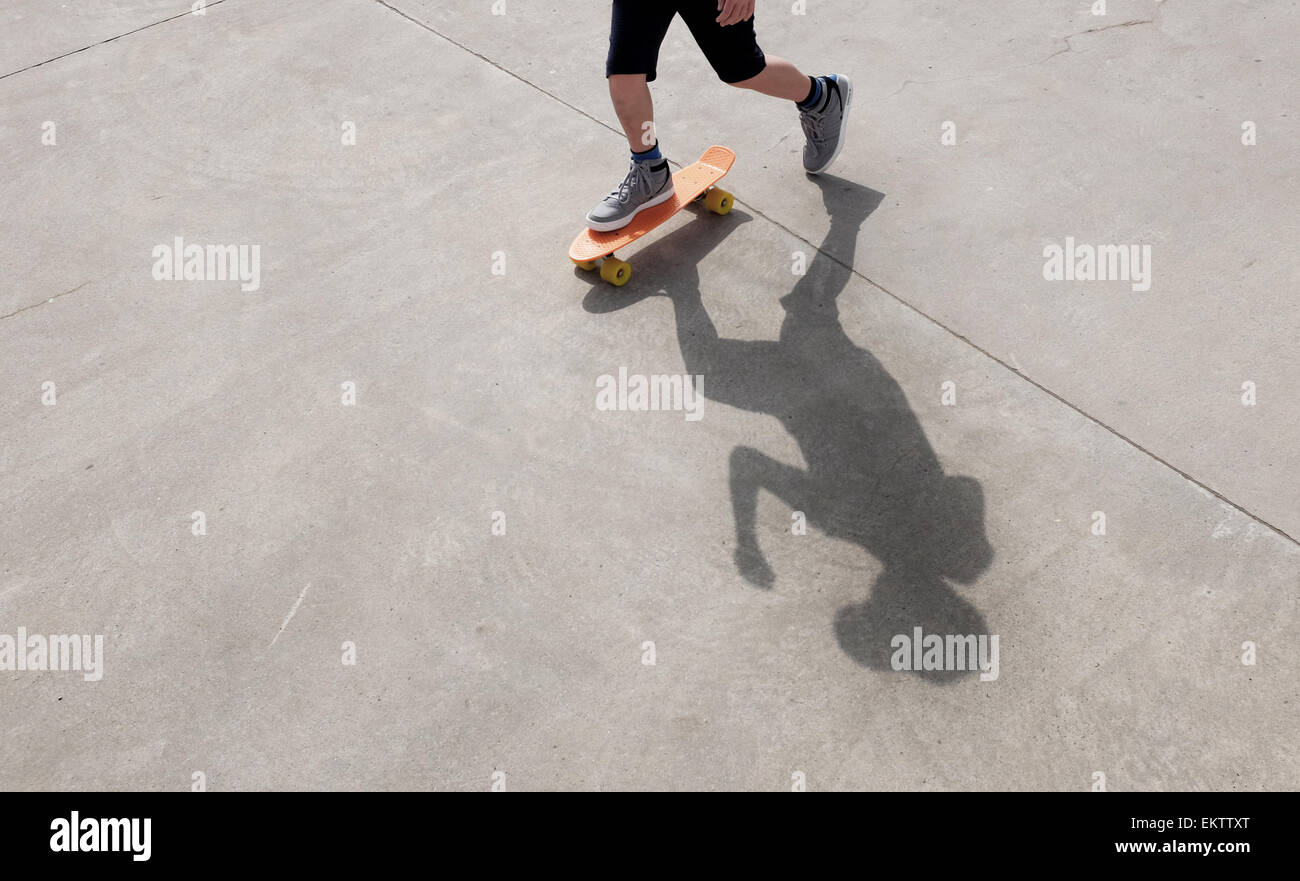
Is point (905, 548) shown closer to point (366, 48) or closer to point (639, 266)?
point (639, 266)

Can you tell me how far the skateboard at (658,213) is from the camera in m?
4.21

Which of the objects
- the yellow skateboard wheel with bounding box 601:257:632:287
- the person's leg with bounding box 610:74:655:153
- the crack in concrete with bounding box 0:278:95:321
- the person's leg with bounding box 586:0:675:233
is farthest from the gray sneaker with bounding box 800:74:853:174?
the crack in concrete with bounding box 0:278:95:321

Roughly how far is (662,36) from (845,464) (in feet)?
5.69

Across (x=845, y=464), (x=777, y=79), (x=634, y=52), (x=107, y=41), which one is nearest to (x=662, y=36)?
(x=634, y=52)

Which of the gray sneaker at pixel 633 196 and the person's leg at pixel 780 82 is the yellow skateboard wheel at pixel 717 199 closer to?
the gray sneaker at pixel 633 196

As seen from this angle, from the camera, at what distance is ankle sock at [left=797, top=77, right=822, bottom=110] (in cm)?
440

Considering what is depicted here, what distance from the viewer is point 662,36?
388 cm

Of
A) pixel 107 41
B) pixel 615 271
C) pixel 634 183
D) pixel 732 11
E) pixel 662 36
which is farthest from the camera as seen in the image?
pixel 107 41

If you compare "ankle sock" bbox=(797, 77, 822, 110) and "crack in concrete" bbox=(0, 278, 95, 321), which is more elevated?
"ankle sock" bbox=(797, 77, 822, 110)

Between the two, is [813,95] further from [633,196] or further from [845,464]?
[845,464]

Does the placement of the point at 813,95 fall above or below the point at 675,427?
above

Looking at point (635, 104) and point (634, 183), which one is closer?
point (635, 104)

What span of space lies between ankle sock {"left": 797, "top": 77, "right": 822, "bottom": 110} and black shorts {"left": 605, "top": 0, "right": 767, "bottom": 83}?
0.36 m

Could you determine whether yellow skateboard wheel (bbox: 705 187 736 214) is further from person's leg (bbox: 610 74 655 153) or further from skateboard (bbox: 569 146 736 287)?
person's leg (bbox: 610 74 655 153)
